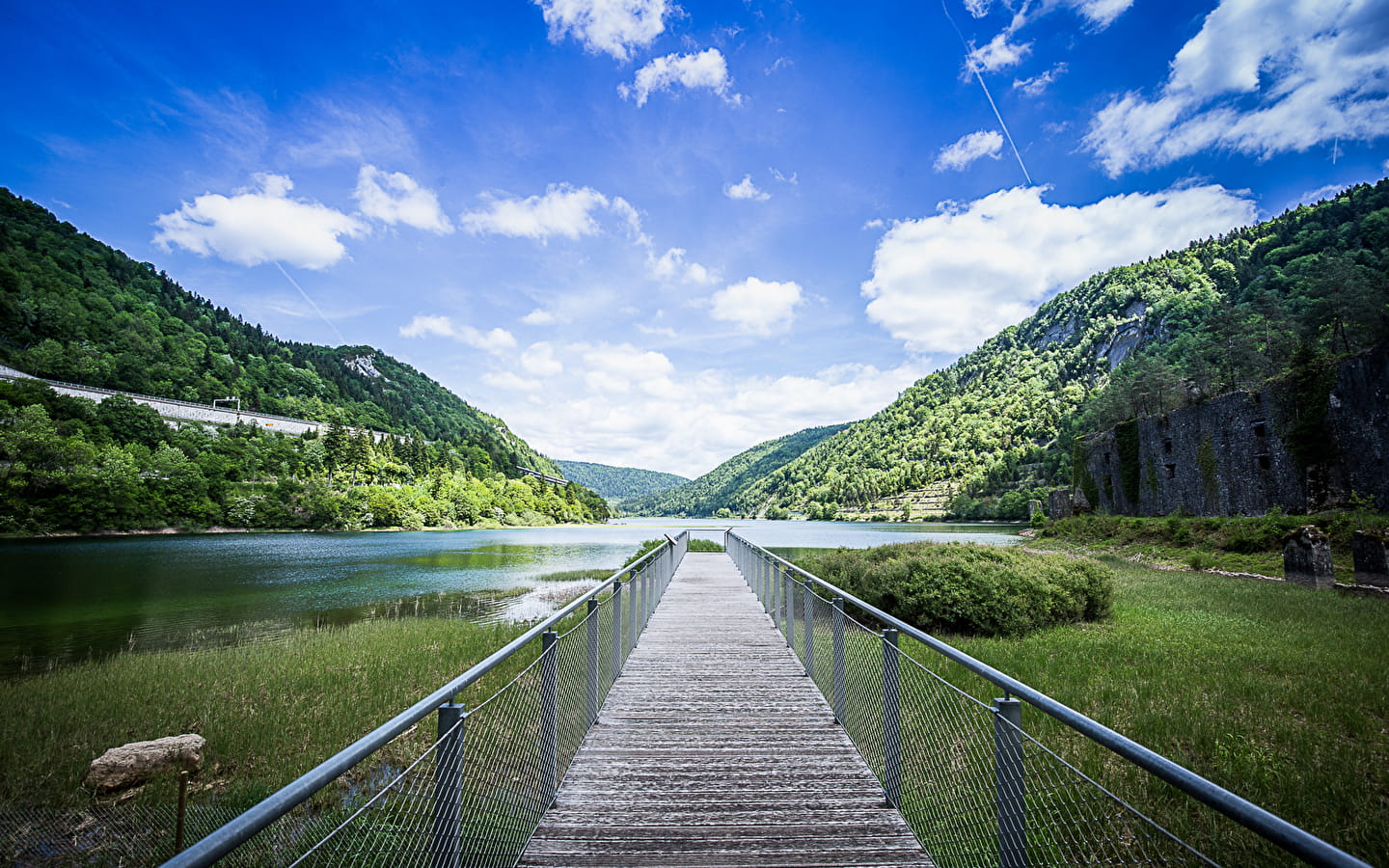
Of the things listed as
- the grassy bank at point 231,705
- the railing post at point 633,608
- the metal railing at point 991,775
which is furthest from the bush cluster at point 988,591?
the grassy bank at point 231,705

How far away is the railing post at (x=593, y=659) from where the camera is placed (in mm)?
4930

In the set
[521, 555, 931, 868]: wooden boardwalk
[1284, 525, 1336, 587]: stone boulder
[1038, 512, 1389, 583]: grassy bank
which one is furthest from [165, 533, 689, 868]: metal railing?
[1038, 512, 1389, 583]: grassy bank

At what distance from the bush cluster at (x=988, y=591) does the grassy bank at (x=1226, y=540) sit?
318 inches

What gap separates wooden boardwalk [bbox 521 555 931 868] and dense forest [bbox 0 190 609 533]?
221ft

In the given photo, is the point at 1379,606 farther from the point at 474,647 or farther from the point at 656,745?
the point at 474,647

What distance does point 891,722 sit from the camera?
371 centimetres

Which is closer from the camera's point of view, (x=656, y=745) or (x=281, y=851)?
(x=281, y=851)

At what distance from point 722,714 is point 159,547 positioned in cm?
5058

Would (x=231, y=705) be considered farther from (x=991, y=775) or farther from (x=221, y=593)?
(x=221, y=593)

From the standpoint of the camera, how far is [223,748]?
6.62 m

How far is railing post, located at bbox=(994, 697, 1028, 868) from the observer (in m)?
2.37

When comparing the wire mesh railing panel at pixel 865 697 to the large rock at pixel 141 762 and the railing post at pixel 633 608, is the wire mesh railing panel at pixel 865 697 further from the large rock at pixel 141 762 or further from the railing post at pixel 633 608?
the large rock at pixel 141 762

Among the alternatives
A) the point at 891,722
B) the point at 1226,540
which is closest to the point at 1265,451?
the point at 1226,540

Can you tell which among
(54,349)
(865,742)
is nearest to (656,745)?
(865,742)
